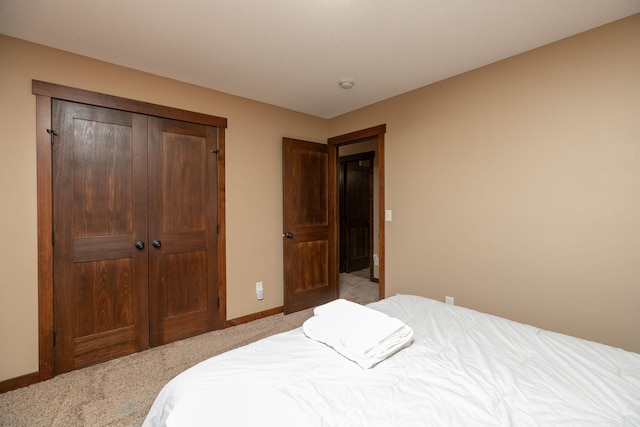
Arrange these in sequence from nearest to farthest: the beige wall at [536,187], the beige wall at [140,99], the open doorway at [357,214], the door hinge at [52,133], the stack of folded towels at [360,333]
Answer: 1. the stack of folded towels at [360,333]
2. the beige wall at [536,187]
3. the beige wall at [140,99]
4. the door hinge at [52,133]
5. the open doorway at [357,214]

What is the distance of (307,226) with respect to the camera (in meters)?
3.57

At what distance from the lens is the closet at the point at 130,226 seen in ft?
7.27

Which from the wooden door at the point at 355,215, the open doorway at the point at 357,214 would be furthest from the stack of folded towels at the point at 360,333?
the wooden door at the point at 355,215

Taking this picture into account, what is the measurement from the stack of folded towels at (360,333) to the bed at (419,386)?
3 cm

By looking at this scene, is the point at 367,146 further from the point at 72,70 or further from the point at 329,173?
the point at 72,70

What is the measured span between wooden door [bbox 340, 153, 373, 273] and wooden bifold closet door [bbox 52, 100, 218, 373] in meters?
2.95

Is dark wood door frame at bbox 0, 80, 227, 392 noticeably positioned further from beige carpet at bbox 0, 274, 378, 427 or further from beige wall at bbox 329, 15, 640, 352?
beige wall at bbox 329, 15, 640, 352

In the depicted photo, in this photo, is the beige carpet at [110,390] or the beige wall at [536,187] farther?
the beige wall at [536,187]

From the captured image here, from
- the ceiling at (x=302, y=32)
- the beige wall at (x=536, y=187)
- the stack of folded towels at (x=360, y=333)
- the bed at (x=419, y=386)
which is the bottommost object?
the bed at (x=419, y=386)

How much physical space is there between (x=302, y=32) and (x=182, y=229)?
2.04 meters

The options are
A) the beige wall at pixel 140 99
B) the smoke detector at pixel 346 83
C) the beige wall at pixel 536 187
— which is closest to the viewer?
the beige wall at pixel 536 187

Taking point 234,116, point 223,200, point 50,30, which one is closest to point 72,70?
point 50,30

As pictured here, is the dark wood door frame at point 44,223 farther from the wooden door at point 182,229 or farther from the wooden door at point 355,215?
the wooden door at point 355,215

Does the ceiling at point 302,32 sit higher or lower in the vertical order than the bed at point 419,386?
higher
